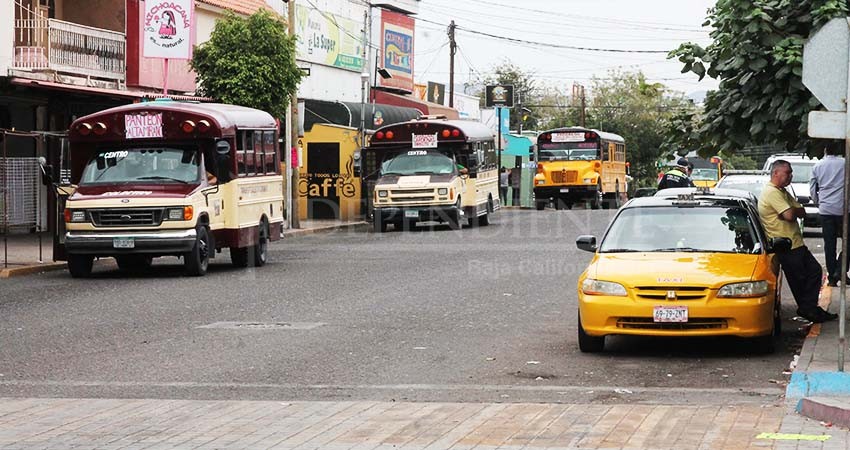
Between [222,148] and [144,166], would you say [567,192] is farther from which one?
[144,166]

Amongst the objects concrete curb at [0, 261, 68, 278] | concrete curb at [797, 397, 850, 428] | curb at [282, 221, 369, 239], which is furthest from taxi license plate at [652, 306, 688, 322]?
curb at [282, 221, 369, 239]

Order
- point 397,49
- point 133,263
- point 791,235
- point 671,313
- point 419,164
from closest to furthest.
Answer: point 671,313, point 791,235, point 133,263, point 419,164, point 397,49

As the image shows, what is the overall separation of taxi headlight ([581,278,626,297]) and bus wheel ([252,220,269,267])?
1212cm

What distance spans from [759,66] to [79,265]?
12.2 meters

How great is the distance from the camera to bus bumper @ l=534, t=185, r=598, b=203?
5406cm

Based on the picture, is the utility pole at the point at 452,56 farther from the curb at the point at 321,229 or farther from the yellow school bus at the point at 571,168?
the curb at the point at 321,229

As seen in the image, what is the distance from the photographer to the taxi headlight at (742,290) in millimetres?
12461

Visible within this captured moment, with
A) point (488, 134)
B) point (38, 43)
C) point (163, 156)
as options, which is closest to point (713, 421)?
point (163, 156)

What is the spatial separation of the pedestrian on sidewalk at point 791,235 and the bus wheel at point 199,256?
10.0 metres

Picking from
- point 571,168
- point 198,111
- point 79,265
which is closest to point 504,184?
point 571,168

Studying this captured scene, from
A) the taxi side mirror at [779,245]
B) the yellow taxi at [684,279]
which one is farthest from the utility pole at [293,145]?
the taxi side mirror at [779,245]

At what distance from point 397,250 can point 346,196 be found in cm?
1466

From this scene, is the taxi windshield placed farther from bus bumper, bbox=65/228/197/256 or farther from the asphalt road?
bus bumper, bbox=65/228/197/256

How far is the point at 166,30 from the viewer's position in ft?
99.2
